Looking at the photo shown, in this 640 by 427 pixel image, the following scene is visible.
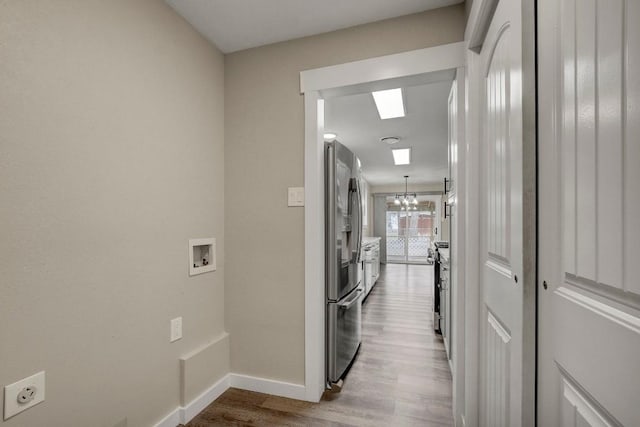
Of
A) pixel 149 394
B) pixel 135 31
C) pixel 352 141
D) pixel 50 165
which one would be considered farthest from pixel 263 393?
pixel 352 141

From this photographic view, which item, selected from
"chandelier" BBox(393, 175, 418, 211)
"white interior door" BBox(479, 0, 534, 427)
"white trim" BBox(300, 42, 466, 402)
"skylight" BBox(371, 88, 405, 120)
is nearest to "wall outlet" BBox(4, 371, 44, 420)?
"white trim" BBox(300, 42, 466, 402)

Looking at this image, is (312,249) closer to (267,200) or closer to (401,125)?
(267,200)

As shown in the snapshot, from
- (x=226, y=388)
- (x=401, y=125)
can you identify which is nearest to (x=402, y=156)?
(x=401, y=125)

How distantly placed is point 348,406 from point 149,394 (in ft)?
3.93

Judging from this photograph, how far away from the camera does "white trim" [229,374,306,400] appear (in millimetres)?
2049

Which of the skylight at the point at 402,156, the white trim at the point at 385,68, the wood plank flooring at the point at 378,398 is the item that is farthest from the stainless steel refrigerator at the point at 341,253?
the skylight at the point at 402,156

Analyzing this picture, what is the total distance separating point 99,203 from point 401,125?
3330 mm

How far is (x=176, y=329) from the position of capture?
1.80 m

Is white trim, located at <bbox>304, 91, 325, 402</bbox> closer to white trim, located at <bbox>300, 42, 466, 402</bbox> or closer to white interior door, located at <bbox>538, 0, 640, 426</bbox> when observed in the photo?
white trim, located at <bbox>300, 42, 466, 402</bbox>

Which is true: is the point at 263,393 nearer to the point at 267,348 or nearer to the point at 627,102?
the point at 267,348

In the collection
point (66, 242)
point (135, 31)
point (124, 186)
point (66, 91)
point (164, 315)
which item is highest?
point (135, 31)

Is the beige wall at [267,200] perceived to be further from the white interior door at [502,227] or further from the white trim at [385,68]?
the white interior door at [502,227]

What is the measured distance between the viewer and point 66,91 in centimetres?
125

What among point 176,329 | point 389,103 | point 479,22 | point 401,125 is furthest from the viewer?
point 401,125
